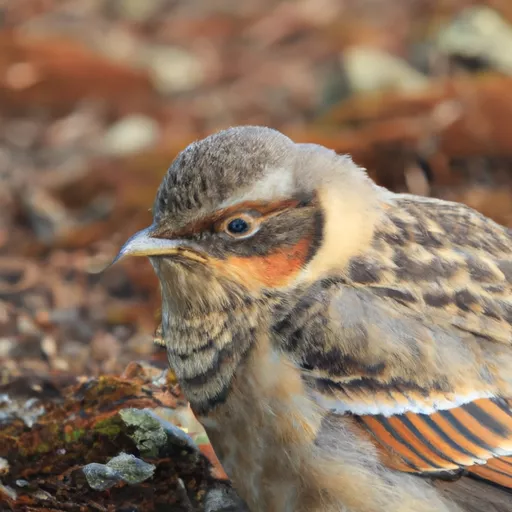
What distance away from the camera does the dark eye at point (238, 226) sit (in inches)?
170

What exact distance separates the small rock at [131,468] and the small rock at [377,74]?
5957 mm

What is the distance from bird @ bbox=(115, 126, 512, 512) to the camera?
4176 millimetres

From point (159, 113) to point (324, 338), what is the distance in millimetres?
7437

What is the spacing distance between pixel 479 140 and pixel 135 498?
507cm

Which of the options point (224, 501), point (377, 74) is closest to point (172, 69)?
point (377, 74)

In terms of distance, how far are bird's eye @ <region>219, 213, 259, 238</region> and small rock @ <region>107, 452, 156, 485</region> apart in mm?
1262

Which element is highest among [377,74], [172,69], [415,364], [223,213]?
[172,69]

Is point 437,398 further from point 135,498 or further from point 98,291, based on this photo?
point 98,291

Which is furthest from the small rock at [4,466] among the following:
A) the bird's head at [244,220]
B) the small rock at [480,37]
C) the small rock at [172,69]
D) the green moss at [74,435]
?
the small rock at [172,69]

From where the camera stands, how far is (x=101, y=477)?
4.75 m

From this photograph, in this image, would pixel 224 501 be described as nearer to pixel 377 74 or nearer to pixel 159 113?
pixel 377 74

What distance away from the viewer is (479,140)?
869 centimetres

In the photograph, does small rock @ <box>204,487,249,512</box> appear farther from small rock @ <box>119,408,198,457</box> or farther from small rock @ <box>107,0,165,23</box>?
small rock @ <box>107,0,165,23</box>

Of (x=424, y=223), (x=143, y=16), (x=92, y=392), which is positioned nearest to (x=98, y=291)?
(x=92, y=392)
